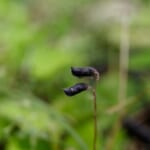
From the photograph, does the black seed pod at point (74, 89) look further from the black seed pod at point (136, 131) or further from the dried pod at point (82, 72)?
the black seed pod at point (136, 131)

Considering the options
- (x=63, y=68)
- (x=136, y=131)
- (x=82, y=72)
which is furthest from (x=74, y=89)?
(x=63, y=68)

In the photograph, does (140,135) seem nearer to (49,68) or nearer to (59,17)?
(49,68)

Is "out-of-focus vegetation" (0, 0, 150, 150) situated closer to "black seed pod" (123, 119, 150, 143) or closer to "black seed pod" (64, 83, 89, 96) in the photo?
"black seed pod" (123, 119, 150, 143)

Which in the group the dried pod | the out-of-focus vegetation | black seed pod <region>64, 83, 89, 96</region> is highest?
the dried pod

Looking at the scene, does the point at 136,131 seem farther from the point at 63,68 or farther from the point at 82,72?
the point at 82,72

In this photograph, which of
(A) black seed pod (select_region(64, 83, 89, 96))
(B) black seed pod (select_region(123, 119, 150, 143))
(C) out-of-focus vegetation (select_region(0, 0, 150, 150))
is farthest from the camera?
(B) black seed pod (select_region(123, 119, 150, 143))

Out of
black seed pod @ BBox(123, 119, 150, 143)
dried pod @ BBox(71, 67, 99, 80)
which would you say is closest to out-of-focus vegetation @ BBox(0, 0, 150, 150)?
black seed pod @ BBox(123, 119, 150, 143)
